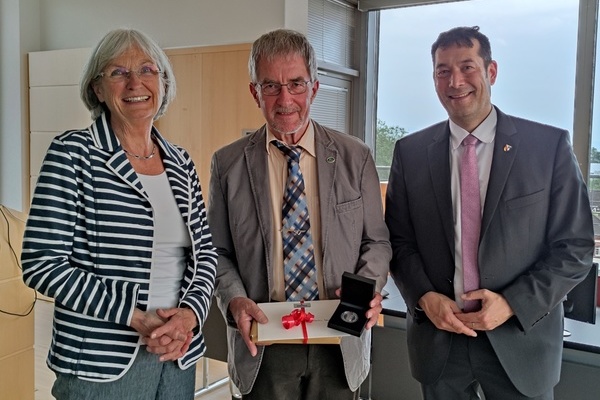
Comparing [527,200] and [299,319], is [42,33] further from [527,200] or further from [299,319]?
[527,200]

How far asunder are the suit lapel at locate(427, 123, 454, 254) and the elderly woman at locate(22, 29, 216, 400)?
0.72 meters

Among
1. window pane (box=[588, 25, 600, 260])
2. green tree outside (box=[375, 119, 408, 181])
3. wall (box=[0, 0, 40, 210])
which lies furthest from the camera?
wall (box=[0, 0, 40, 210])

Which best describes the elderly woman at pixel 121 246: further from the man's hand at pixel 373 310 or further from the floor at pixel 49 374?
the floor at pixel 49 374

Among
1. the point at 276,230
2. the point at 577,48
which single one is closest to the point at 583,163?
the point at 577,48

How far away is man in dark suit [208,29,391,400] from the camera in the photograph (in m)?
1.62

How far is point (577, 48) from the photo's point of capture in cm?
362

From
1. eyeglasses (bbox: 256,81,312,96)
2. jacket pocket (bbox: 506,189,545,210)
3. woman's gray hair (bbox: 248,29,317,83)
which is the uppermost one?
woman's gray hair (bbox: 248,29,317,83)

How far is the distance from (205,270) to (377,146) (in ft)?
10.6

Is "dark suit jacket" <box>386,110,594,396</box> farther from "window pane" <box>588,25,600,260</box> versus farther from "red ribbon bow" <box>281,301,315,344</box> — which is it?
"window pane" <box>588,25,600,260</box>

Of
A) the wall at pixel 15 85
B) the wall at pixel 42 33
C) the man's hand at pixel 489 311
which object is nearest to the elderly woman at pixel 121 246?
the man's hand at pixel 489 311

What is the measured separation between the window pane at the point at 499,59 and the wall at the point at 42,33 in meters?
1.75

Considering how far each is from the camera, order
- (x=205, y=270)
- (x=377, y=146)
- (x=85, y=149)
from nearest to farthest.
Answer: (x=85, y=149), (x=205, y=270), (x=377, y=146)

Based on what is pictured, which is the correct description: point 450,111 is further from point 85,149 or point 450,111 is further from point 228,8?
point 228,8

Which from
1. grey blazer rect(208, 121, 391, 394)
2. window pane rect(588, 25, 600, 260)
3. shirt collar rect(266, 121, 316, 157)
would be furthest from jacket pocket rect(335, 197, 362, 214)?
window pane rect(588, 25, 600, 260)
